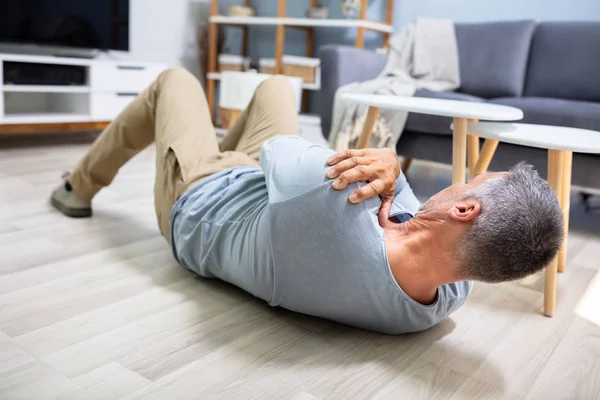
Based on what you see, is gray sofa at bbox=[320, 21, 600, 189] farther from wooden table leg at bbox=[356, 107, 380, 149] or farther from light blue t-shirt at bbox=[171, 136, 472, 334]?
light blue t-shirt at bbox=[171, 136, 472, 334]

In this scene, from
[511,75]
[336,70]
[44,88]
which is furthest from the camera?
[44,88]

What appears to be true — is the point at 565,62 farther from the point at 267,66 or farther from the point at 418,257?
the point at 418,257

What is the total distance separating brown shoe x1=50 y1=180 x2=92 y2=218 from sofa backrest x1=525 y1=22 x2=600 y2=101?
92.4 inches

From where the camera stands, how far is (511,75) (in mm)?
3039

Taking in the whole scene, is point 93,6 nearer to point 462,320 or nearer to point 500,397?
point 462,320

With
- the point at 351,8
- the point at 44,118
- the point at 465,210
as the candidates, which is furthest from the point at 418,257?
the point at 351,8

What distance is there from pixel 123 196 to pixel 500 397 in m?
1.70

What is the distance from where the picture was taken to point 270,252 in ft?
3.67

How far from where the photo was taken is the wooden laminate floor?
1.00 meters

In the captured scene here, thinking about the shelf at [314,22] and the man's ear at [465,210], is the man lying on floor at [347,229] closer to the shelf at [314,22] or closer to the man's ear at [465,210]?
the man's ear at [465,210]

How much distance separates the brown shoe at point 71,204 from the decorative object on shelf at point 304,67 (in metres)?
2.41

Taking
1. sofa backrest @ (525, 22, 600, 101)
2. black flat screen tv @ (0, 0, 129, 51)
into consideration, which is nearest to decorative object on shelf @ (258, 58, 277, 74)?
black flat screen tv @ (0, 0, 129, 51)

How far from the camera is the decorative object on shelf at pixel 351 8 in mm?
4015

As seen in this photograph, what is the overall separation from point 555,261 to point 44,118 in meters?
2.92
